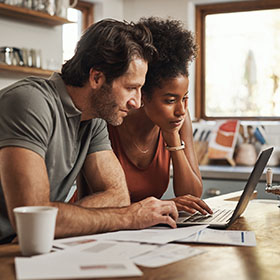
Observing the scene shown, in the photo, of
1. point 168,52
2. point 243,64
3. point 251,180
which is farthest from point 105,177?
point 243,64

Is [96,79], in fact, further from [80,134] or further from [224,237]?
[224,237]

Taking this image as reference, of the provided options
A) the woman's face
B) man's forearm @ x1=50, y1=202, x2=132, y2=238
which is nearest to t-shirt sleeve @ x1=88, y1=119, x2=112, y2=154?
the woman's face

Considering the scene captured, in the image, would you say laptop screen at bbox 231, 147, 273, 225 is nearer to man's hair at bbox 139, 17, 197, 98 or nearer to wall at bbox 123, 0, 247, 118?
man's hair at bbox 139, 17, 197, 98

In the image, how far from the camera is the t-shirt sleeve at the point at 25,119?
1.37 metres

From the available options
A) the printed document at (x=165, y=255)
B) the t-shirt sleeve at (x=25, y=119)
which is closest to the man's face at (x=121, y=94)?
the t-shirt sleeve at (x=25, y=119)

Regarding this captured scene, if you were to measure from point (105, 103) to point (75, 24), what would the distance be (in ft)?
9.63

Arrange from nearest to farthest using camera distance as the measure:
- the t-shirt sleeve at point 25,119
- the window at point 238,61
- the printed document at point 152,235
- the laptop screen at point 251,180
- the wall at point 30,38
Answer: the printed document at point 152,235
the t-shirt sleeve at point 25,119
the laptop screen at point 251,180
the wall at point 30,38
the window at point 238,61

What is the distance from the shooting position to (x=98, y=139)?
1.80 meters

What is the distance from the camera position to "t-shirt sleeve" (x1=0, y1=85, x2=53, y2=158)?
4.49 ft

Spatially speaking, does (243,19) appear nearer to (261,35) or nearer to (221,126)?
(261,35)

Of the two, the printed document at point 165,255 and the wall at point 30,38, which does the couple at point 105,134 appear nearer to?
the printed document at point 165,255

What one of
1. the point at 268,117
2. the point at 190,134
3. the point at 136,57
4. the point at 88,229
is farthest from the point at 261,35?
the point at 88,229

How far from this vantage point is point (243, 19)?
4309mm

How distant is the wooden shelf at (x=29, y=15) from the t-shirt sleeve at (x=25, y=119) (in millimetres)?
2050
